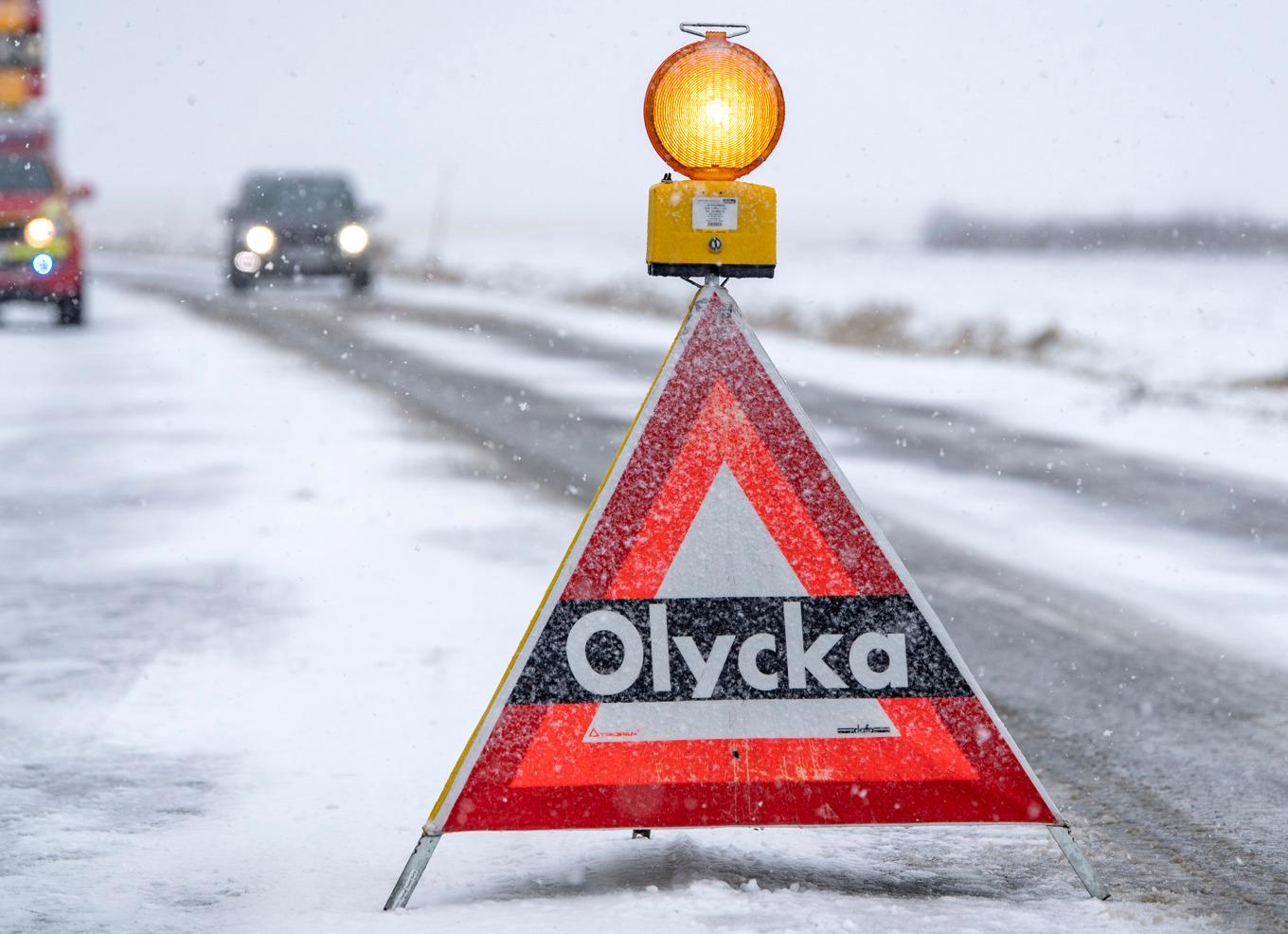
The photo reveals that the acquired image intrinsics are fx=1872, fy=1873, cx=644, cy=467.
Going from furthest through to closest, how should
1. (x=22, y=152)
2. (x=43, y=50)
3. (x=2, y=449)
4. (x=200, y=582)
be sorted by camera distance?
(x=43, y=50)
(x=22, y=152)
(x=2, y=449)
(x=200, y=582)

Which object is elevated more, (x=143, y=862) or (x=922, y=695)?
(x=922, y=695)

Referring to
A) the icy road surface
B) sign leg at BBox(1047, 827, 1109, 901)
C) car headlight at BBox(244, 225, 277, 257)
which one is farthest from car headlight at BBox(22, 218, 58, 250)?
sign leg at BBox(1047, 827, 1109, 901)

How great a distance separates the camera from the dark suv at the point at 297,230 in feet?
84.4

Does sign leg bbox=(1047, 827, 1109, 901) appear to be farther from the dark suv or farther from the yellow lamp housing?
the dark suv

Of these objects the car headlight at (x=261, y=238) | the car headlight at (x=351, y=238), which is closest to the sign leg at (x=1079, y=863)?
the car headlight at (x=351, y=238)

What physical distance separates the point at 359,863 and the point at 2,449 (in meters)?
7.78

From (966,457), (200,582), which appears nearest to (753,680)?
(200,582)

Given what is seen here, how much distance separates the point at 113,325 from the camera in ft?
68.6

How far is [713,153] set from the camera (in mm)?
3412

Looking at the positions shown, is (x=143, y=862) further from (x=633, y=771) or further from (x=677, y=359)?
(x=677, y=359)

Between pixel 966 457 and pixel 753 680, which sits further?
pixel 966 457

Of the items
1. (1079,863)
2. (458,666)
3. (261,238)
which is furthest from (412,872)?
(261,238)

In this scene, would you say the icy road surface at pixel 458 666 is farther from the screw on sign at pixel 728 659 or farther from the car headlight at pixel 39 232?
the car headlight at pixel 39 232

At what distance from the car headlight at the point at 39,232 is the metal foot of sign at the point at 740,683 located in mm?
16847
